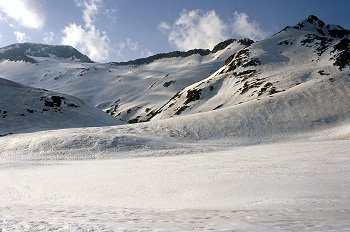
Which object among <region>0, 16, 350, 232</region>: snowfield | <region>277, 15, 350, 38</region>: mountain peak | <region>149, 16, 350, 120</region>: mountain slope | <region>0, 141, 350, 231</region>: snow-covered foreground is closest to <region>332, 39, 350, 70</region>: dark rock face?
A: <region>149, 16, 350, 120</region>: mountain slope

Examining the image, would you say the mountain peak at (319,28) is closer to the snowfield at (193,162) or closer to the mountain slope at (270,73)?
the mountain slope at (270,73)

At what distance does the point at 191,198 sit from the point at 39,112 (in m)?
66.1

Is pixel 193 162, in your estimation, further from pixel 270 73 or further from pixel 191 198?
pixel 270 73

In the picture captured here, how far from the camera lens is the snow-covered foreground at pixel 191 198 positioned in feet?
30.2

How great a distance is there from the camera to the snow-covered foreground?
363 inches

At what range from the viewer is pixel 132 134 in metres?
42.2

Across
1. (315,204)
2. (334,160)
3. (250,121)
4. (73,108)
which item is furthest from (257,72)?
(315,204)

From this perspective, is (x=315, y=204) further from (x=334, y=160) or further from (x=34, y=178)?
(x=34, y=178)

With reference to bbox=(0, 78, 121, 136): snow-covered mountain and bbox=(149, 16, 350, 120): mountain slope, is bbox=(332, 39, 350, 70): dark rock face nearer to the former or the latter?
bbox=(149, 16, 350, 120): mountain slope

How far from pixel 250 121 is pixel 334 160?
27939 millimetres

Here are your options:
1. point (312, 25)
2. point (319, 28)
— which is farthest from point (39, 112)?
point (319, 28)

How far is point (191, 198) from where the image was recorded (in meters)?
13.1

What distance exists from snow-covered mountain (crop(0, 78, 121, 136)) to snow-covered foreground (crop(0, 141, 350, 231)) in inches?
1944

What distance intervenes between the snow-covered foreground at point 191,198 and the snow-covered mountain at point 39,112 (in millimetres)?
49368
